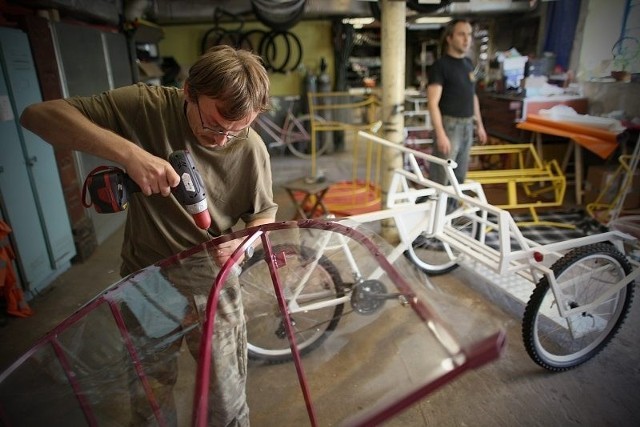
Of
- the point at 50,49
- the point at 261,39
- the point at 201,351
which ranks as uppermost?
the point at 261,39

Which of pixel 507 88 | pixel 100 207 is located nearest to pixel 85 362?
pixel 100 207

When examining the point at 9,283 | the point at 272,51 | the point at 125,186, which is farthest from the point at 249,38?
the point at 125,186

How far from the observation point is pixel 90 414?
100cm

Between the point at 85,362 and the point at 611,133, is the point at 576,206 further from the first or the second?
the point at 85,362

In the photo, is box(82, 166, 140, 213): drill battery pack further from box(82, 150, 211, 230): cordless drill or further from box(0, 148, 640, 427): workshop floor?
box(0, 148, 640, 427): workshop floor

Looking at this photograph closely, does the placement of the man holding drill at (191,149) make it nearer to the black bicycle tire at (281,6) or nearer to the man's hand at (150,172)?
the man's hand at (150,172)

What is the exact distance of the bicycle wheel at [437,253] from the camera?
2.72 metres

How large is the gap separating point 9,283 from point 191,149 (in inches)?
88.1

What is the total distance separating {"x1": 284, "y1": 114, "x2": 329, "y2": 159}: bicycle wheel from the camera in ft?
24.0

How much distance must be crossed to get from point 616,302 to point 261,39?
267 inches

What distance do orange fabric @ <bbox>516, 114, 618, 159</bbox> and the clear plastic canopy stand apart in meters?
3.54

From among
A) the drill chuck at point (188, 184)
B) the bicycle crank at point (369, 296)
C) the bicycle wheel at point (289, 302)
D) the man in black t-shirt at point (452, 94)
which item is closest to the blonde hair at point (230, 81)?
the drill chuck at point (188, 184)

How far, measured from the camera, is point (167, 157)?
116 centimetres

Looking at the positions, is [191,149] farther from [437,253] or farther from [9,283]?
[437,253]
